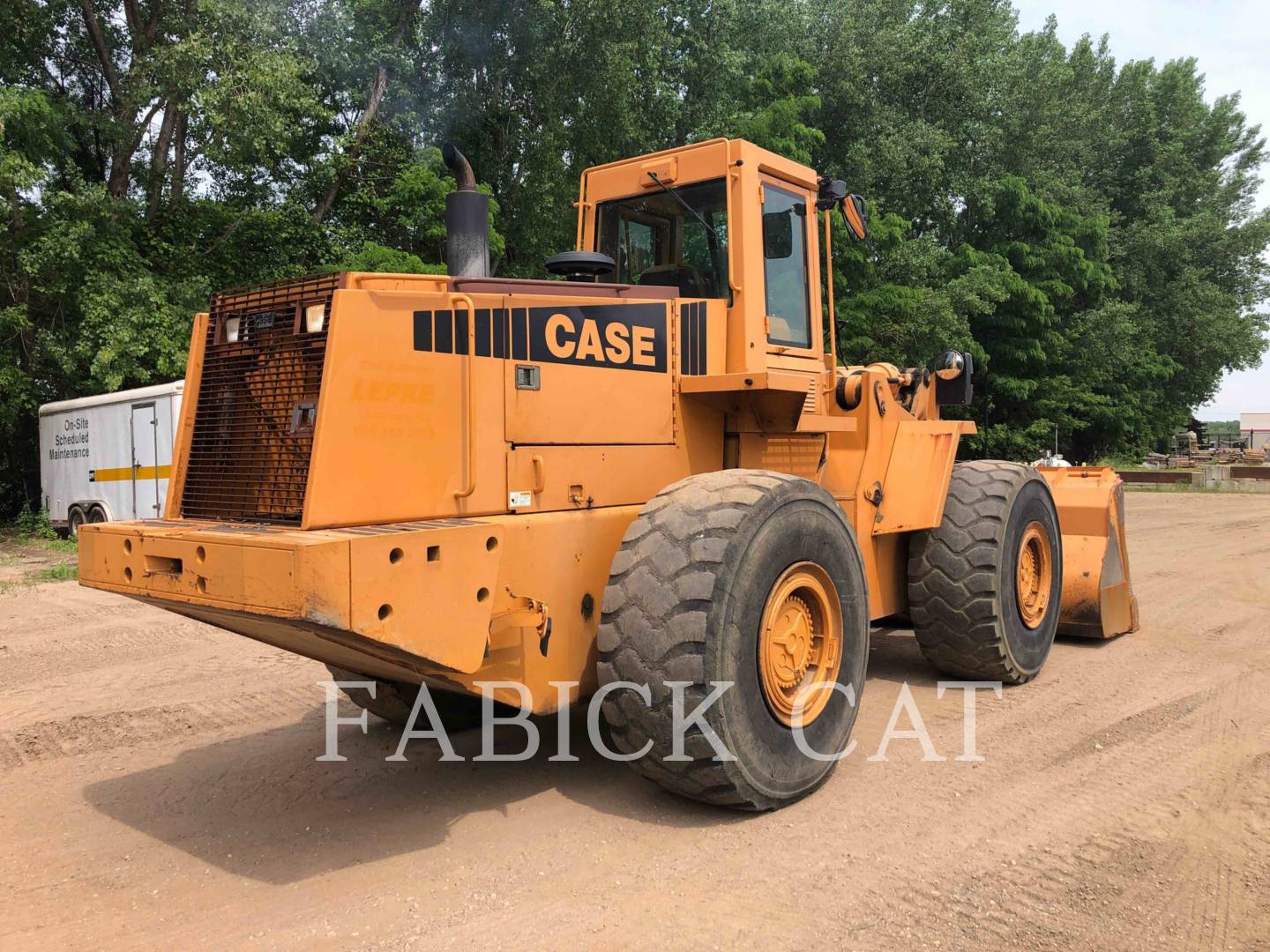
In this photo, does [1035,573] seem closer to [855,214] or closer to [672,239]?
[855,214]

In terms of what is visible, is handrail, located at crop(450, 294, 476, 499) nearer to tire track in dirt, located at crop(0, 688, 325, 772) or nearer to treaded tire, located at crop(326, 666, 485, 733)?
treaded tire, located at crop(326, 666, 485, 733)

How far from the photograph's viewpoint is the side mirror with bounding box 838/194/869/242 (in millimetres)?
5363

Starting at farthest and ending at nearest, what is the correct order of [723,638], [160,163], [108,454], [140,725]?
1. [160,163]
2. [108,454]
3. [140,725]
4. [723,638]

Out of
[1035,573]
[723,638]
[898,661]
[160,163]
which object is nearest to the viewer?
[723,638]

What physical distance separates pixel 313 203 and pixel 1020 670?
17751mm

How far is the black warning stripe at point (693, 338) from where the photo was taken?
15.9 ft

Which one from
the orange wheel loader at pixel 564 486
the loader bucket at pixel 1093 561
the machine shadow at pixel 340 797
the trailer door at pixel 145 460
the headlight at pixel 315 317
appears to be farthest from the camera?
the trailer door at pixel 145 460

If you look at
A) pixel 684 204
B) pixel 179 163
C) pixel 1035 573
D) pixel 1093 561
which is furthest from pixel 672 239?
pixel 179 163

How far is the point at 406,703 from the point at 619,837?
1.90 metres

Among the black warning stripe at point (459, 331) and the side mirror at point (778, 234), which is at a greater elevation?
the side mirror at point (778, 234)

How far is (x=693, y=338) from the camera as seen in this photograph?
4.91 metres

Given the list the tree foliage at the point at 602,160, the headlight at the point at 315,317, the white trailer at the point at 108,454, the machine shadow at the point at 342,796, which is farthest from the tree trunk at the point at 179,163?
the headlight at the point at 315,317

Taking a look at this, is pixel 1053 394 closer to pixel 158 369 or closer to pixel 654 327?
pixel 158 369

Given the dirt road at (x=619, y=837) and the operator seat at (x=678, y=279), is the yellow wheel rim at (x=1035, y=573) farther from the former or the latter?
the operator seat at (x=678, y=279)
